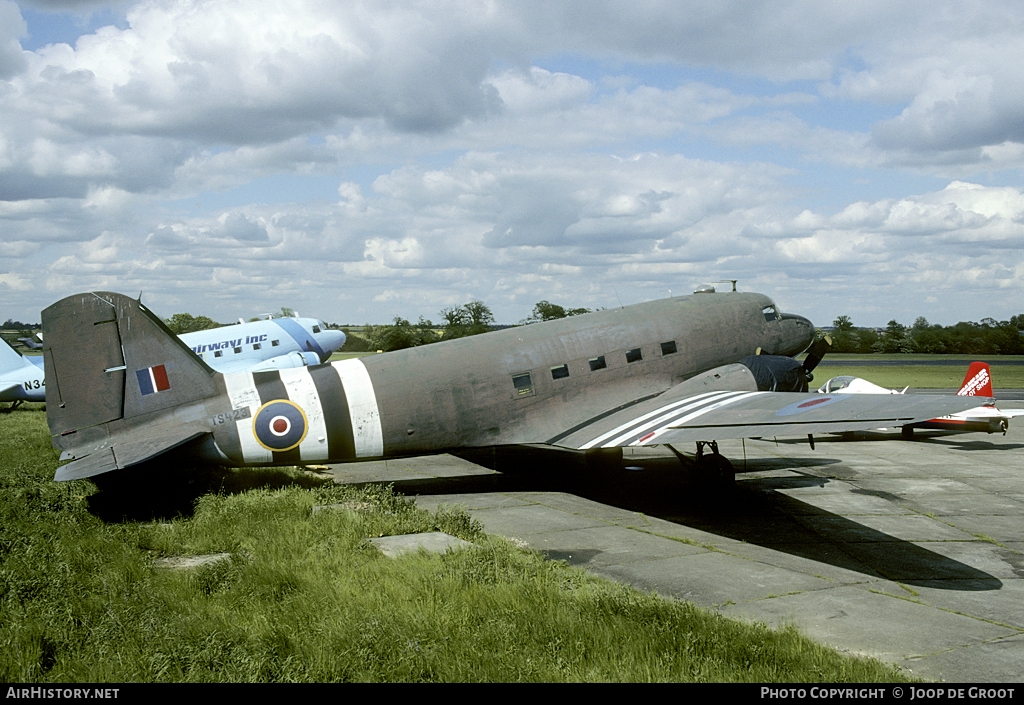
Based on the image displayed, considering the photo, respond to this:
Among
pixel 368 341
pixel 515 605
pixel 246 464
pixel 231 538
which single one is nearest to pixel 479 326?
pixel 368 341

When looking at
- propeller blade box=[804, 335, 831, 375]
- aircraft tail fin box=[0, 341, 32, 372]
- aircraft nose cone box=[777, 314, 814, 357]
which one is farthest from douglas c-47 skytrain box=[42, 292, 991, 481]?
aircraft tail fin box=[0, 341, 32, 372]

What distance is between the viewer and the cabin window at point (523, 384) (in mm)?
15586

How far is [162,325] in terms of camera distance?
546 inches

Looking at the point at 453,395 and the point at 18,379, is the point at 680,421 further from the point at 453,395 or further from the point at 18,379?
the point at 18,379

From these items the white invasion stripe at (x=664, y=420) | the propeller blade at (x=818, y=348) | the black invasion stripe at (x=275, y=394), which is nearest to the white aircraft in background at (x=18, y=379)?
the black invasion stripe at (x=275, y=394)

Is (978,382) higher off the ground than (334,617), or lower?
higher

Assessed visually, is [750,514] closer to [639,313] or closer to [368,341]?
[639,313]

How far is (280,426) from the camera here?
14.0 metres

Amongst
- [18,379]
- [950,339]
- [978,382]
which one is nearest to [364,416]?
[978,382]

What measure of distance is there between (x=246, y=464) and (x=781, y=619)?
33.7 feet

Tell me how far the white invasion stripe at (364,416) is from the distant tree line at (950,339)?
8415 cm

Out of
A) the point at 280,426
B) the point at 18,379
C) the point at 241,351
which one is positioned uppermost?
the point at 241,351

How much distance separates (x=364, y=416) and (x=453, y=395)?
193 centimetres

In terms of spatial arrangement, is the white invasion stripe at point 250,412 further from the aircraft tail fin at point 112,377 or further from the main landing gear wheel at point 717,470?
the main landing gear wheel at point 717,470
